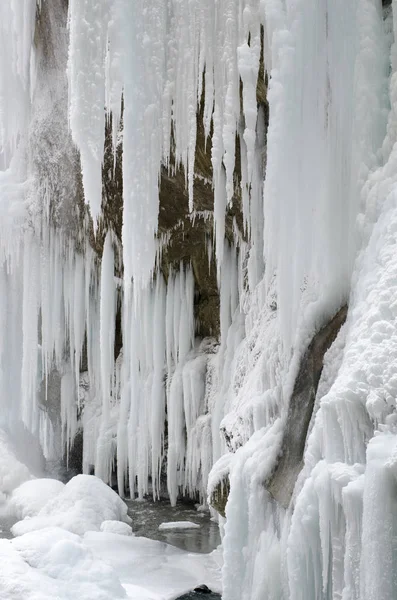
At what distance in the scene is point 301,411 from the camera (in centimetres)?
472

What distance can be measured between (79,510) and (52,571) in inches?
161

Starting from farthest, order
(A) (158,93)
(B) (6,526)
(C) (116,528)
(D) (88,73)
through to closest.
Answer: (B) (6,526)
(C) (116,528)
(A) (158,93)
(D) (88,73)

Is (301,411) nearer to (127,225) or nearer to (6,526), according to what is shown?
(127,225)

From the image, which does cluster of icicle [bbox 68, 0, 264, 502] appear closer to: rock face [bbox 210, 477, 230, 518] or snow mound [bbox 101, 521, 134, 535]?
rock face [bbox 210, 477, 230, 518]

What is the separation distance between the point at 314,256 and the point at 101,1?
308 centimetres

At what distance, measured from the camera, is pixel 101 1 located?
5930mm

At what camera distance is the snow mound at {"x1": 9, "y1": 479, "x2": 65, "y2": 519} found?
36.0ft

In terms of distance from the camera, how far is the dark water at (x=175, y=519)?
9.45 meters

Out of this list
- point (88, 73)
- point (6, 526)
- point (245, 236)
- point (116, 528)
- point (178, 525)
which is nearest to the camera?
point (88, 73)

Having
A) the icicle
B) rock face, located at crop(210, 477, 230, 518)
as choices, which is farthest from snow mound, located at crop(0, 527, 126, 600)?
the icicle

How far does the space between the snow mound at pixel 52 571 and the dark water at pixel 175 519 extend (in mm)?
2982

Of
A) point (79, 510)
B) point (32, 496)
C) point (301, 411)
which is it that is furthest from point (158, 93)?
point (32, 496)

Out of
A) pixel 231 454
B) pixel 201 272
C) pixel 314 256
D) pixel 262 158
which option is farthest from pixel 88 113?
pixel 201 272

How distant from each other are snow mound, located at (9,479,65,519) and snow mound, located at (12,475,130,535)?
0.37m
